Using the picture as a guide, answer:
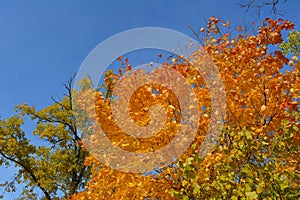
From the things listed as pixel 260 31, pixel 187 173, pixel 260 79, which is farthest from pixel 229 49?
pixel 187 173

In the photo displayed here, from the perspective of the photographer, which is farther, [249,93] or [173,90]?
[173,90]

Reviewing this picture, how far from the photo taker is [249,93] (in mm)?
8398

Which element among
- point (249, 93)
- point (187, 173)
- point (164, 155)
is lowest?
point (187, 173)

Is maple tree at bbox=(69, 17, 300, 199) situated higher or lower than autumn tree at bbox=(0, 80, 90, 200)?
lower

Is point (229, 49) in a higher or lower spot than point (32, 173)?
lower

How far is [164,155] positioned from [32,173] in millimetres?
17814

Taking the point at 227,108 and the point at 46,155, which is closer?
the point at 227,108

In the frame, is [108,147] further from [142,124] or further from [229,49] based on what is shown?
[229,49]

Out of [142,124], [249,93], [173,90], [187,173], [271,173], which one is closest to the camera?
[271,173]

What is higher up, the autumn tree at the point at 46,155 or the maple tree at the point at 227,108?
the autumn tree at the point at 46,155

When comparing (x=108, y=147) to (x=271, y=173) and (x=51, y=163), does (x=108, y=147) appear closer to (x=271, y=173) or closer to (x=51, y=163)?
(x=271, y=173)

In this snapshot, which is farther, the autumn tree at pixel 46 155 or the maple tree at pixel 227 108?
the autumn tree at pixel 46 155

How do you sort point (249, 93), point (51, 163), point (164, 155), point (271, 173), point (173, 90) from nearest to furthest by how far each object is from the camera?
1. point (271, 173)
2. point (164, 155)
3. point (249, 93)
4. point (173, 90)
5. point (51, 163)

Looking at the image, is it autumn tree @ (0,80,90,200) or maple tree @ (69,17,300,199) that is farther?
autumn tree @ (0,80,90,200)
